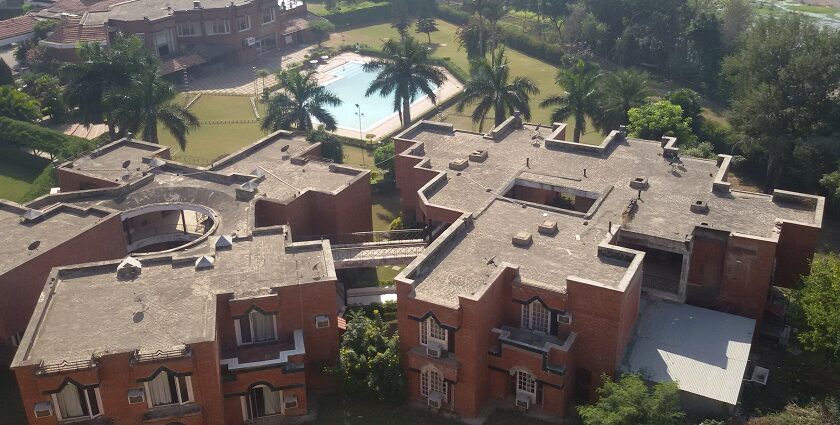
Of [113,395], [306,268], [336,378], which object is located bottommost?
[336,378]

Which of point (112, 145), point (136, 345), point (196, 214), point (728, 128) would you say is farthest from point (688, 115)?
point (136, 345)

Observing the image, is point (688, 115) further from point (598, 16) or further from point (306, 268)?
point (306, 268)

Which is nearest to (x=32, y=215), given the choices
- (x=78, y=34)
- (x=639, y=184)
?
(x=639, y=184)

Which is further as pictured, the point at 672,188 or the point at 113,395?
the point at 672,188

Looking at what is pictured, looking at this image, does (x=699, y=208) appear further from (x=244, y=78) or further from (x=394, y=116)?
(x=244, y=78)

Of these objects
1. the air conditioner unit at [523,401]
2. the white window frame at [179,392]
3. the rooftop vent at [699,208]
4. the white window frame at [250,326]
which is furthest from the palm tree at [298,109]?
the white window frame at [179,392]

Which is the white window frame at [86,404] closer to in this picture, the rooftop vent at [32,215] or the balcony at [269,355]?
the balcony at [269,355]
